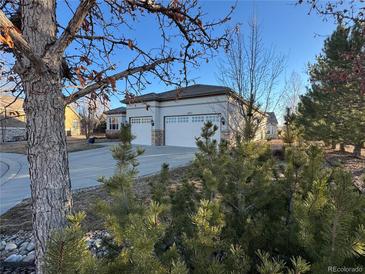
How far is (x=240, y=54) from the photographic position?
1233 centimetres

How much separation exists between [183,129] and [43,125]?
2063 cm

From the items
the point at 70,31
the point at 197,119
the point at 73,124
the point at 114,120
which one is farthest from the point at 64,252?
the point at 73,124

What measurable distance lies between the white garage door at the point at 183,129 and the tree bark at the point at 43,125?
1835 centimetres

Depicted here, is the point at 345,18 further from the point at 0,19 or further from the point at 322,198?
the point at 0,19

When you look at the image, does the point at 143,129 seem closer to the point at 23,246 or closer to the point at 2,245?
the point at 2,245

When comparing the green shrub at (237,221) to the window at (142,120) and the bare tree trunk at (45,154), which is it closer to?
the bare tree trunk at (45,154)

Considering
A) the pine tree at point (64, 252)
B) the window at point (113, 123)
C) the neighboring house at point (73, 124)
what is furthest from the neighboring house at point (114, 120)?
the pine tree at point (64, 252)

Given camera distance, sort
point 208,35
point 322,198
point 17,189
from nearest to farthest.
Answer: point 322,198 → point 208,35 → point 17,189

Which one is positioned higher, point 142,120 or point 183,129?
point 142,120

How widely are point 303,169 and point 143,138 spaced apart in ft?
76.6

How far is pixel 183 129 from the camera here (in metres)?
22.7

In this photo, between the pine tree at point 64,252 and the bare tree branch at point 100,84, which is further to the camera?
the bare tree branch at point 100,84


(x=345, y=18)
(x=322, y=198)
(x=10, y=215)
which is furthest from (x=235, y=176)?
(x=10, y=215)

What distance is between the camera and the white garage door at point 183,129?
21.4 metres
